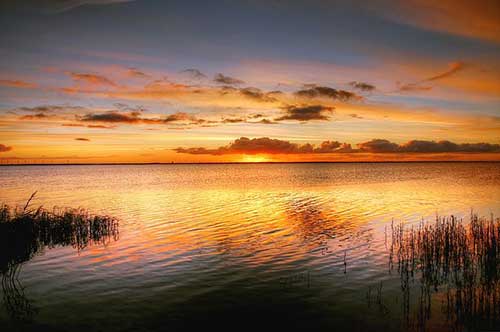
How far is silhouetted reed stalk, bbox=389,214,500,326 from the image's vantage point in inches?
544

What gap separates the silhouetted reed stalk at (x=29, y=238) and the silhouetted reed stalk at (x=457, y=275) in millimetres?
16862

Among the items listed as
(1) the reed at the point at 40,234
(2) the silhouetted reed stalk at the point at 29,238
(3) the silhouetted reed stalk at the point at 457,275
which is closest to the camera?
(3) the silhouetted reed stalk at the point at 457,275

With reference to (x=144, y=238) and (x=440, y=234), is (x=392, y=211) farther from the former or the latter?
(x=144, y=238)

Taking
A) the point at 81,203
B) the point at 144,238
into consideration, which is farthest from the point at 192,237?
the point at 81,203

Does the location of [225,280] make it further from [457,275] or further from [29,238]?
[29,238]

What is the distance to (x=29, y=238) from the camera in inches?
986

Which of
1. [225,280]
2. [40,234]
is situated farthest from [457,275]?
[40,234]

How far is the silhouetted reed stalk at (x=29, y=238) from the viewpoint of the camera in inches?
640

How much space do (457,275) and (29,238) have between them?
1057 inches

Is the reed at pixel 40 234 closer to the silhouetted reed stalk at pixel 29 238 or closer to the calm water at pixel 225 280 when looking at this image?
the silhouetted reed stalk at pixel 29 238

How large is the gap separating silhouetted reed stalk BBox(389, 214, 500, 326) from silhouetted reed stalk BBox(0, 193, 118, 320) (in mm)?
16862

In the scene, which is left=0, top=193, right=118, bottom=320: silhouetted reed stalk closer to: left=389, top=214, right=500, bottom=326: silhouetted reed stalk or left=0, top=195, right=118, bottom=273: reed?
left=0, top=195, right=118, bottom=273: reed

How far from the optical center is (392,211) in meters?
41.6

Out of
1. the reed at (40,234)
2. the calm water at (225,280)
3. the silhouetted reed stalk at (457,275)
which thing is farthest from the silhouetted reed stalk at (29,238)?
the silhouetted reed stalk at (457,275)
